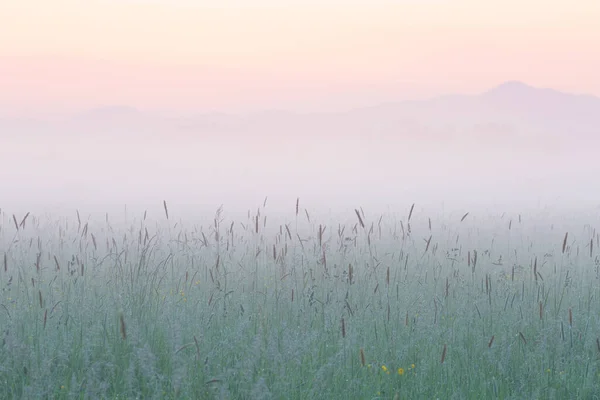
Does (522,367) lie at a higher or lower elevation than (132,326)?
lower

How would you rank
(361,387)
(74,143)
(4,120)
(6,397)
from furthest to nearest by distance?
(4,120) < (74,143) < (361,387) < (6,397)

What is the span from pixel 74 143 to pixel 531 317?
18032 cm

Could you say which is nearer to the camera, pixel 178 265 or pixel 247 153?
pixel 178 265

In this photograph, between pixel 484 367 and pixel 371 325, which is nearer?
pixel 484 367

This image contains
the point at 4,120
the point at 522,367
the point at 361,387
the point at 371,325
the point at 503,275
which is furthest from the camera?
the point at 4,120

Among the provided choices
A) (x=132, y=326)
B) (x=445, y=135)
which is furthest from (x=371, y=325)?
(x=445, y=135)

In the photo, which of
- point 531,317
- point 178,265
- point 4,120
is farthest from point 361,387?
point 4,120

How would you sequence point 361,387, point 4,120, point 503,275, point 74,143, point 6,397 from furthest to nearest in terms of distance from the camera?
point 4,120, point 74,143, point 503,275, point 361,387, point 6,397

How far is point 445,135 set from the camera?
160250 millimetres

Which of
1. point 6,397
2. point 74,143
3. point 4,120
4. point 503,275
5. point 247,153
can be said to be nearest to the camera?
point 6,397

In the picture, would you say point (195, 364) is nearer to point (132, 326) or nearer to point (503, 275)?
point (132, 326)

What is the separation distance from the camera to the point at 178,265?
27.3ft

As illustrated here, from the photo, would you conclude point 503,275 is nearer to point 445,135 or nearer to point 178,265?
point 178,265

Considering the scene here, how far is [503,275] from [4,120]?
663 feet
